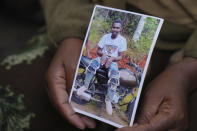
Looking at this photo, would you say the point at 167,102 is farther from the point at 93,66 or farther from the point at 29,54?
the point at 29,54

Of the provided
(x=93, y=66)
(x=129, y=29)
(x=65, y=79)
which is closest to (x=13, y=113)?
(x=65, y=79)

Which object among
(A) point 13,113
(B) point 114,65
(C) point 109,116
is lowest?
(A) point 13,113

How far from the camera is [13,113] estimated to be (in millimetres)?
738

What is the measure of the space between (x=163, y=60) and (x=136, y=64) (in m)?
0.23

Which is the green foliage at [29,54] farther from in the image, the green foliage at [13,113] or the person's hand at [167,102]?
the person's hand at [167,102]

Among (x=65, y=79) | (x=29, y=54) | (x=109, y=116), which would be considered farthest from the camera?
(x=29, y=54)

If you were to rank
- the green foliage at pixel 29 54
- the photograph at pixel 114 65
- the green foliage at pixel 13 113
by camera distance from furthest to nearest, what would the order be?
1. the green foliage at pixel 29 54
2. the green foliage at pixel 13 113
3. the photograph at pixel 114 65

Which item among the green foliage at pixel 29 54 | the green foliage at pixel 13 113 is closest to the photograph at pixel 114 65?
the green foliage at pixel 13 113

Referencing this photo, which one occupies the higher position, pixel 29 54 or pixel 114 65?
pixel 114 65

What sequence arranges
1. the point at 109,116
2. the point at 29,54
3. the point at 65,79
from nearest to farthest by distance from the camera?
the point at 109,116 → the point at 65,79 → the point at 29,54

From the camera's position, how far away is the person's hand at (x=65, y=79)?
64cm

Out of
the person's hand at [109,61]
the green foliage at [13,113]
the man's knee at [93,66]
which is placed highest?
the person's hand at [109,61]

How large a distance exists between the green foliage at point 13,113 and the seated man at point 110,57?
0.21 metres

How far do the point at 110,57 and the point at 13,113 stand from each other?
13.2 inches
